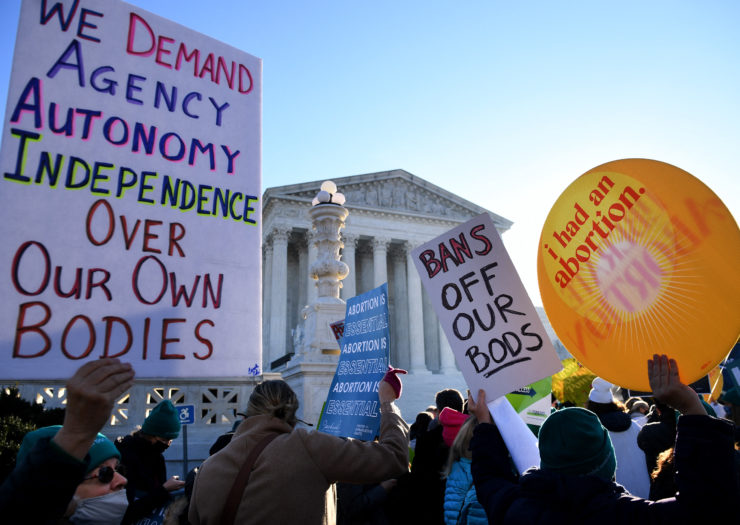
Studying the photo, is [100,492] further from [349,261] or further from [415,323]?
[415,323]

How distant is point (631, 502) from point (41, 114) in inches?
132

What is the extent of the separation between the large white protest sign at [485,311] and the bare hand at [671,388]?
2.10ft

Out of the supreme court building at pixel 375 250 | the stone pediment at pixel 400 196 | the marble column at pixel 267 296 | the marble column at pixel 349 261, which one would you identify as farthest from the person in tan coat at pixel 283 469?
the stone pediment at pixel 400 196

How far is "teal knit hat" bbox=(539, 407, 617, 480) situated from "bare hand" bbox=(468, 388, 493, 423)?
2.02 ft

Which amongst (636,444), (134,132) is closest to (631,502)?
(636,444)

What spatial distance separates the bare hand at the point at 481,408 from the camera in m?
2.54

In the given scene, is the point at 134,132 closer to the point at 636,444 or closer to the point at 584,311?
the point at 584,311

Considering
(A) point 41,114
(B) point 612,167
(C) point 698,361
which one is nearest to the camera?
(C) point 698,361

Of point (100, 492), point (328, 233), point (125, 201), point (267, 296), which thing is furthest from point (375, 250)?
point (100, 492)

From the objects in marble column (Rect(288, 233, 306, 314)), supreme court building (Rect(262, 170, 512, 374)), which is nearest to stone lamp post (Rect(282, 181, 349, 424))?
supreme court building (Rect(262, 170, 512, 374))

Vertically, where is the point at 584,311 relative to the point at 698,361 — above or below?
above

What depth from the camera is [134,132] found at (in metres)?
3.10

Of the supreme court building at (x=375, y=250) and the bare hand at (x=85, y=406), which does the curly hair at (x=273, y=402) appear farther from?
the supreme court building at (x=375, y=250)

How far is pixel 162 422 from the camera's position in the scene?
11.7ft
